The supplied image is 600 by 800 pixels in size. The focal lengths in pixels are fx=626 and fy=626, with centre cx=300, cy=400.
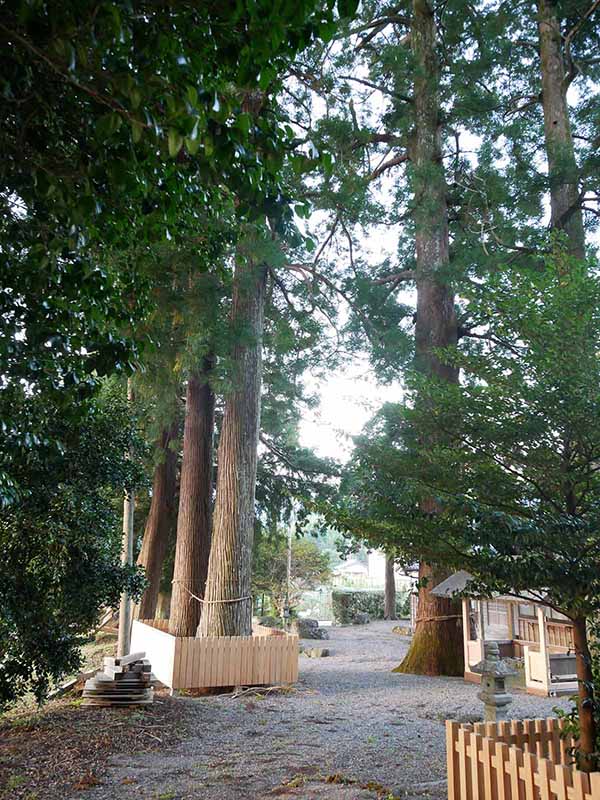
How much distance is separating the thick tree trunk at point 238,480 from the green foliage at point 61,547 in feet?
14.1

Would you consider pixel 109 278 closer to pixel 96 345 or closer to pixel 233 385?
pixel 96 345

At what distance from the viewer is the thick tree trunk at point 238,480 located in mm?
10484

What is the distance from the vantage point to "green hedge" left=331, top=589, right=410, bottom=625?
90.1 ft

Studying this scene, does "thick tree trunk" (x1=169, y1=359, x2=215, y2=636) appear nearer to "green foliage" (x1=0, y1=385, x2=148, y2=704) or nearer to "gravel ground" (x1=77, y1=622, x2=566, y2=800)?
"gravel ground" (x1=77, y1=622, x2=566, y2=800)

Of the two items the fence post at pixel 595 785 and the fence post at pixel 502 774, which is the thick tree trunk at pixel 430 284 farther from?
the fence post at pixel 595 785

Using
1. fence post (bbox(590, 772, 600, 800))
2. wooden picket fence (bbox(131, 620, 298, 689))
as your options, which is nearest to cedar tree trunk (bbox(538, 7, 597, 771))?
fence post (bbox(590, 772, 600, 800))

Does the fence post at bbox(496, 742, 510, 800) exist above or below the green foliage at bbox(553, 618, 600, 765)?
below

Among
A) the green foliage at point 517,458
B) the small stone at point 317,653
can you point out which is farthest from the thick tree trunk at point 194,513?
the green foliage at point 517,458

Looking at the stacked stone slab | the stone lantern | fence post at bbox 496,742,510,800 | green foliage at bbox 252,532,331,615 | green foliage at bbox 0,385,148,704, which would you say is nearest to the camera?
fence post at bbox 496,742,510,800

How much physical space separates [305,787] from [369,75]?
474 inches

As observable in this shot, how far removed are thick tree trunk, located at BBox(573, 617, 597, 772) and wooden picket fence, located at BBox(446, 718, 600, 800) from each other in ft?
0.44

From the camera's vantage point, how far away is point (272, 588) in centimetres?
2405

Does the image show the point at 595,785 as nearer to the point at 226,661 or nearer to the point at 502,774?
the point at 502,774

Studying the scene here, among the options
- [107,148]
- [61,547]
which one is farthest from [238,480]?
[107,148]
